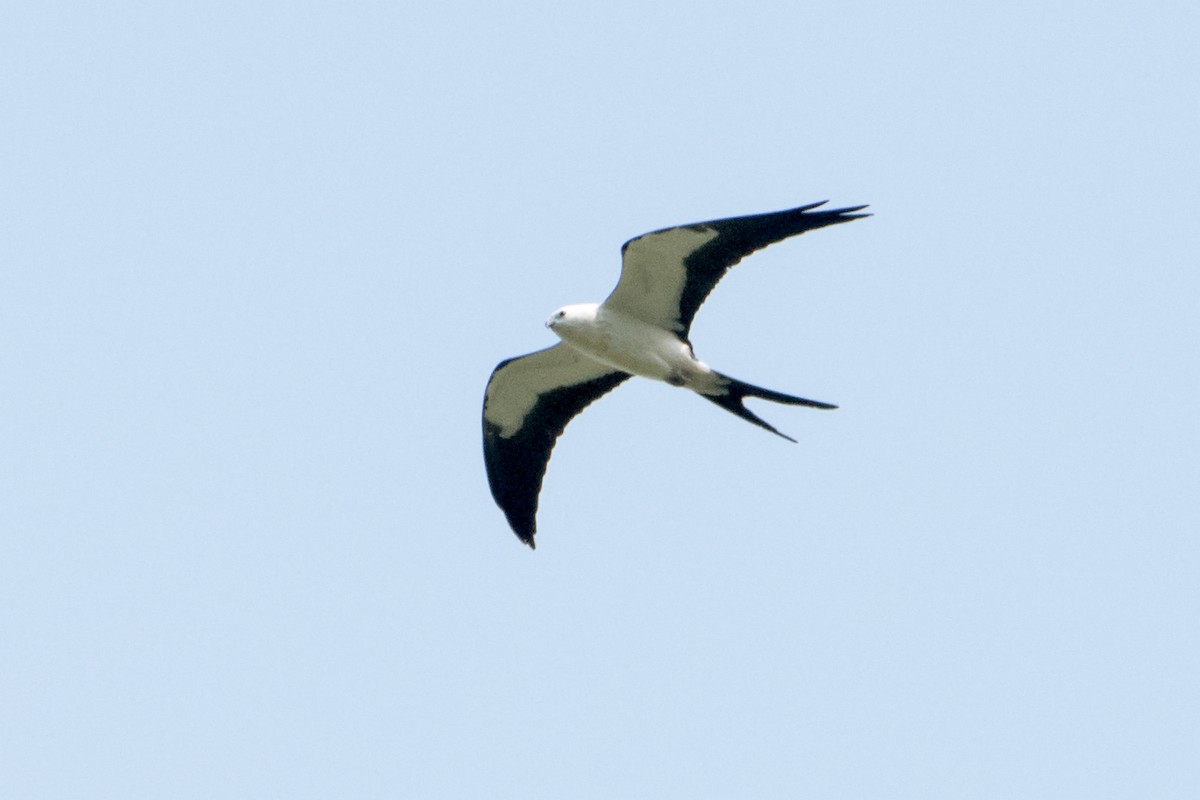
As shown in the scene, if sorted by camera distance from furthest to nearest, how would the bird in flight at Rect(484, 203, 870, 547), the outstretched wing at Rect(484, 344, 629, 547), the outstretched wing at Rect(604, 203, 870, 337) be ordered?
the outstretched wing at Rect(484, 344, 629, 547)
the bird in flight at Rect(484, 203, 870, 547)
the outstretched wing at Rect(604, 203, 870, 337)

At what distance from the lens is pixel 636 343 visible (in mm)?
12531

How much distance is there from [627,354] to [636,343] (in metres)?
0.11

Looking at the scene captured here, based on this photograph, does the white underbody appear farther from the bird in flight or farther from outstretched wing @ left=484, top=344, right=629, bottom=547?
outstretched wing @ left=484, top=344, right=629, bottom=547

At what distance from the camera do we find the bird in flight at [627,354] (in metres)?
11.9

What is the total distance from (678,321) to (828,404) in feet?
4.59

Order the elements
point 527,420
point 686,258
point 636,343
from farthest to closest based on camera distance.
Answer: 1. point 527,420
2. point 636,343
3. point 686,258

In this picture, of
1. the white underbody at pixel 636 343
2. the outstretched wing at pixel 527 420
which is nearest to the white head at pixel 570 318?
the white underbody at pixel 636 343

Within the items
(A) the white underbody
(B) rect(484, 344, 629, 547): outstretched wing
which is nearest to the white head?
(A) the white underbody

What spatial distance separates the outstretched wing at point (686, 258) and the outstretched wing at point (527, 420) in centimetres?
113

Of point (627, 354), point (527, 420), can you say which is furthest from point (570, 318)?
point (527, 420)

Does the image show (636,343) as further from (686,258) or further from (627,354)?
(686,258)

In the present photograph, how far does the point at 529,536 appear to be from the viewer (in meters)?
13.8

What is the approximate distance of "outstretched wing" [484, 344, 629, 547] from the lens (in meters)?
13.6

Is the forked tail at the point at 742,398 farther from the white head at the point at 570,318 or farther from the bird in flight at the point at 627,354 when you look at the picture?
the white head at the point at 570,318
